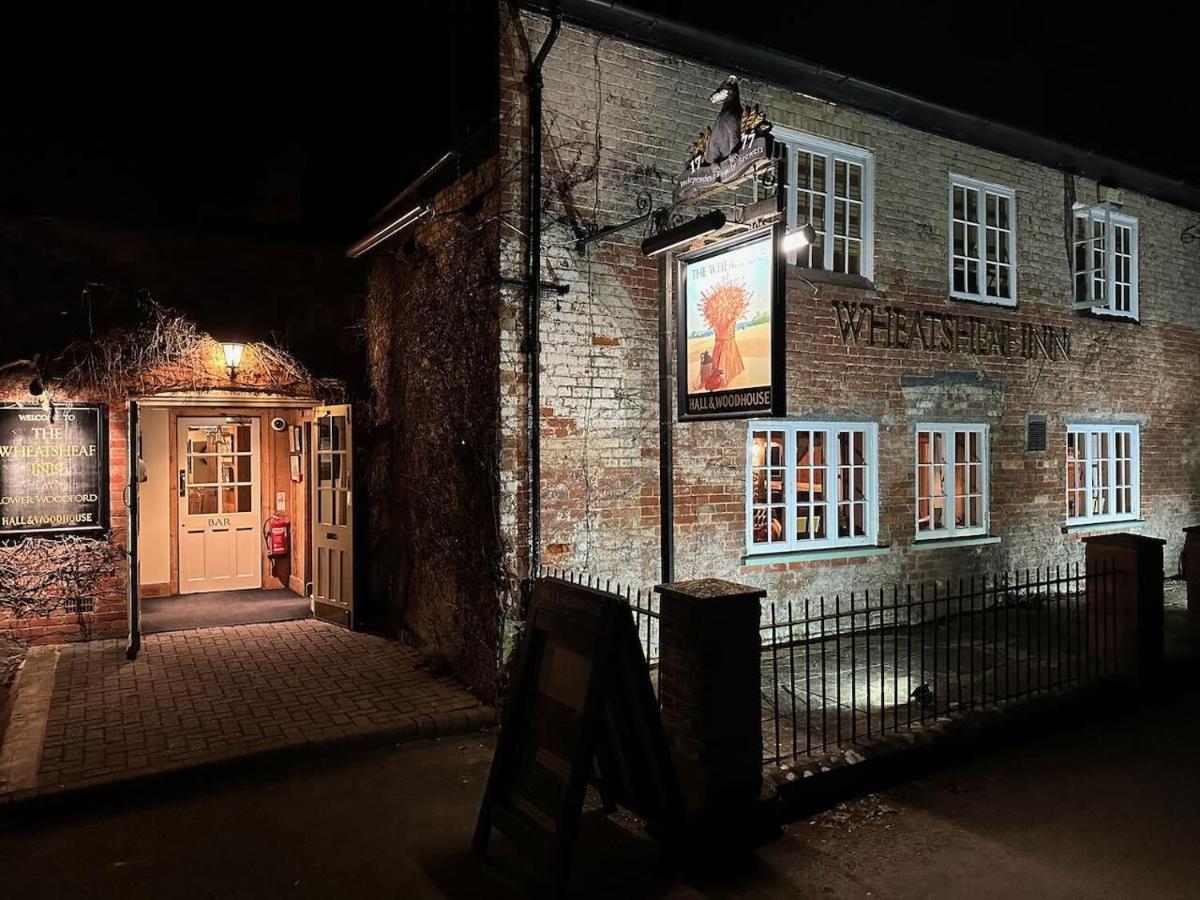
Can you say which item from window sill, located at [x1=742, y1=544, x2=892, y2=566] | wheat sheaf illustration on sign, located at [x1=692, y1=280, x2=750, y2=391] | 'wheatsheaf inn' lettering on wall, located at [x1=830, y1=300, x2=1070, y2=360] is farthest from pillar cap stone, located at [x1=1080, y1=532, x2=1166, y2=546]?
wheat sheaf illustration on sign, located at [x1=692, y1=280, x2=750, y2=391]

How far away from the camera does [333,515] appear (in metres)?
9.60

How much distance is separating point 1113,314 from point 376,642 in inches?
438

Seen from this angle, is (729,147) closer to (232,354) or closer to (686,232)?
(686,232)

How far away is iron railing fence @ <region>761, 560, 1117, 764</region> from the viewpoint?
18.8ft

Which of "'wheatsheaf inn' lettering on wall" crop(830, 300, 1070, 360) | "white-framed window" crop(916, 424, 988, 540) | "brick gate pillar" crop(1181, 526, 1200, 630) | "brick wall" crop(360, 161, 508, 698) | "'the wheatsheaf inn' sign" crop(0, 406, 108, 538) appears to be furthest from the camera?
"white-framed window" crop(916, 424, 988, 540)

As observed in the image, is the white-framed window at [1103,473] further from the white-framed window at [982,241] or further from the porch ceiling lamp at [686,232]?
the porch ceiling lamp at [686,232]

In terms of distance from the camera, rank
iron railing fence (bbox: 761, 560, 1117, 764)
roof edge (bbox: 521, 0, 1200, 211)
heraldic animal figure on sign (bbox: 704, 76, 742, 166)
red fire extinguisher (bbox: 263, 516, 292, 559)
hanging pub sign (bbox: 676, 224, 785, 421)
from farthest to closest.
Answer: red fire extinguisher (bbox: 263, 516, 292, 559), roof edge (bbox: 521, 0, 1200, 211), heraldic animal figure on sign (bbox: 704, 76, 742, 166), iron railing fence (bbox: 761, 560, 1117, 764), hanging pub sign (bbox: 676, 224, 785, 421)

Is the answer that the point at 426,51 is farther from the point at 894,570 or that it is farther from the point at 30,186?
the point at 894,570

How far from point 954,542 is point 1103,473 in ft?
12.9

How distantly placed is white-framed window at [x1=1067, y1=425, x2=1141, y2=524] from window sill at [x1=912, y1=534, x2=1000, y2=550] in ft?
6.79

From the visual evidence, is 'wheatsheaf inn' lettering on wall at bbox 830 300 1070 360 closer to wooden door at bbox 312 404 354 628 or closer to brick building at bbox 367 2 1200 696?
brick building at bbox 367 2 1200 696

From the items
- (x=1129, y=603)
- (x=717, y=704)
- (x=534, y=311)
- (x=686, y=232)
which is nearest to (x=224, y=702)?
(x=534, y=311)

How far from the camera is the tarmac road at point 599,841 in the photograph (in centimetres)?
419

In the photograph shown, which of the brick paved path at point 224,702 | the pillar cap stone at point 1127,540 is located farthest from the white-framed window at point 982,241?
the brick paved path at point 224,702
